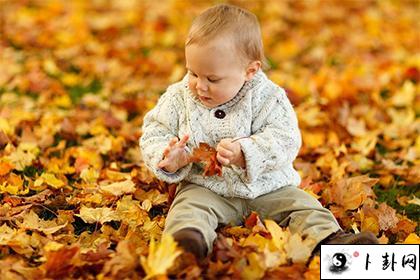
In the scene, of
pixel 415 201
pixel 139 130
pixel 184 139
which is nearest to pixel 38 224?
pixel 184 139

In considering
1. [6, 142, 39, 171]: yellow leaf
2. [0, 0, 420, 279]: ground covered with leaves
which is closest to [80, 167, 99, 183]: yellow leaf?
[0, 0, 420, 279]: ground covered with leaves

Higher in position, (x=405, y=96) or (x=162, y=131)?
(x=162, y=131)

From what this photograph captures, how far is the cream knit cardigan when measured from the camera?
9.00 feet

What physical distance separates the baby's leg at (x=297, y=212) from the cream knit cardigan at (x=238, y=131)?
0.14 ft

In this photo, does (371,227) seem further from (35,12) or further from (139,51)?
(35,12)

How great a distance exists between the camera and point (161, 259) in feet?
7.32

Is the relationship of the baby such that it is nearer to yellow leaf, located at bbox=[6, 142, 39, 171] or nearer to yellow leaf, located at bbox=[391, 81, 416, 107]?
yellow leaf, located at bbox=[6, 142, 39, 171]

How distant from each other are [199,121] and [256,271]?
2.41 feet

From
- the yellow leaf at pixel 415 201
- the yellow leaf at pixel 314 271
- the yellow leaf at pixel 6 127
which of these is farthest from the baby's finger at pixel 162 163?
the yellow leaf at pixel 6 127

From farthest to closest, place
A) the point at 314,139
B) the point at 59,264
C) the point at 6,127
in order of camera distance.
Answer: the point at 314,139 → the point at 6,127 → the point at 59,264

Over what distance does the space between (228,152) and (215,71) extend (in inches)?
12.5

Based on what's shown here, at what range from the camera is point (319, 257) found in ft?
8.08

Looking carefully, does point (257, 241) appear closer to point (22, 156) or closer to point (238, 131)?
point (238, 131)

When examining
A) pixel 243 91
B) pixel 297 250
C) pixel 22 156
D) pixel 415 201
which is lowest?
pixel 415 201
